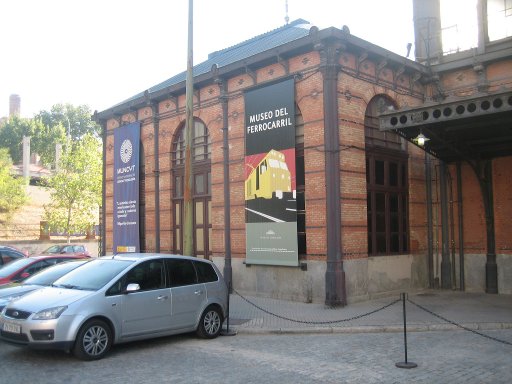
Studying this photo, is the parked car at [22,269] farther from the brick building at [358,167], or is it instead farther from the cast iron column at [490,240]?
the cast iron column at [490,240]

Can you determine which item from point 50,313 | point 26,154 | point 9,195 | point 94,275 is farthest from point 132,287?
point 26,154

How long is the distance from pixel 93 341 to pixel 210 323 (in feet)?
8.19

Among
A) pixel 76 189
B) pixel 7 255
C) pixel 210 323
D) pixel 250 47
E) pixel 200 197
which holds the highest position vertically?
pixel 250 47

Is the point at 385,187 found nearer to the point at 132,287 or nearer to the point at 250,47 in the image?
the point at 250,47

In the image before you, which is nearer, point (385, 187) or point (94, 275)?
point (94, 275)

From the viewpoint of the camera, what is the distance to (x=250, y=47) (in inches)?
823

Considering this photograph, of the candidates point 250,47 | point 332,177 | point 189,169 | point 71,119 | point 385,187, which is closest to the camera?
point 189,169

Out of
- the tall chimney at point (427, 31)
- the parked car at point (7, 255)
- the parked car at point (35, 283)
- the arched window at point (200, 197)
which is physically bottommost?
the parked car at point (35, 283)

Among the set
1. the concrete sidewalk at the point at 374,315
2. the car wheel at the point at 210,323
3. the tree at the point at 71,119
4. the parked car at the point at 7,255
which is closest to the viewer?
the car wheel at the point at 210,323

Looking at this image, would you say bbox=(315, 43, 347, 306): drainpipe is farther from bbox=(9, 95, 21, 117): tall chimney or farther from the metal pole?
bbox=(9, 95, 21, 117): tall chimney

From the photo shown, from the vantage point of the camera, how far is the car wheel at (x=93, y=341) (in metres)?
7.94

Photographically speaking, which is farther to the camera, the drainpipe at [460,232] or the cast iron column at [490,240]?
the drainpipe at [460,232]

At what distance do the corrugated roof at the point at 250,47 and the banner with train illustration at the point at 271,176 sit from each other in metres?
3.15

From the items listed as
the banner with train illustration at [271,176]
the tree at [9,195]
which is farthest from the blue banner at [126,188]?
the tree at [9,195]
